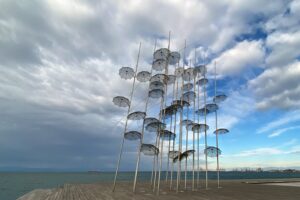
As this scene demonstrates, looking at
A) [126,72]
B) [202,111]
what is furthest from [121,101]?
[202,111]

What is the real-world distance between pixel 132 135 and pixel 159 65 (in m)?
7.48

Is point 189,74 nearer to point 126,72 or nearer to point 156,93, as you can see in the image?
point 156,93

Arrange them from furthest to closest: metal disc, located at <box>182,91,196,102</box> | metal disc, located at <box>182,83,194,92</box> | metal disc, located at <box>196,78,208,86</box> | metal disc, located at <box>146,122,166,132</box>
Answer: metal disc, located at <box>196,78,208,86</box>, metal disc, located at <box>182,83,194,92</box>, metal disc, located at <box>182,91,196,102</box>, metal disc, located at <box>146,122,166,132</box>

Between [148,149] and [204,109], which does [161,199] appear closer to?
[148,149]

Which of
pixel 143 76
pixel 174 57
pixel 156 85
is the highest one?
pixel 174 57

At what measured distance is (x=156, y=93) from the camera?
23.5 m

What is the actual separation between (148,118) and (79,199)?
28.5 feet

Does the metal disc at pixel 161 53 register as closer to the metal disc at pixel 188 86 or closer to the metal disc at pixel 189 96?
the metal disc at pixel 189 96

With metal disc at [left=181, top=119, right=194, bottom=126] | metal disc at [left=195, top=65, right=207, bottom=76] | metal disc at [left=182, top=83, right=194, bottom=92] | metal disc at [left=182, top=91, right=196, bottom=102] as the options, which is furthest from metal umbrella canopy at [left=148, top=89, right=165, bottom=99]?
metal disc at [left=195, top=65, right=207, bottom=76]

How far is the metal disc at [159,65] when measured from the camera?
24609 millimetres

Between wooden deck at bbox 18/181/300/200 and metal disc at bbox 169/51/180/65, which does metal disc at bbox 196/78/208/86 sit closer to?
metal disc at bbox 169/51/180/65

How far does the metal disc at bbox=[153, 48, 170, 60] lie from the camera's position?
24531mm

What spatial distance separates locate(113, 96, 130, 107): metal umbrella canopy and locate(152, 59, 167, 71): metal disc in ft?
14.3

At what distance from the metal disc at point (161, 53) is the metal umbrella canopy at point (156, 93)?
364 centimetres
